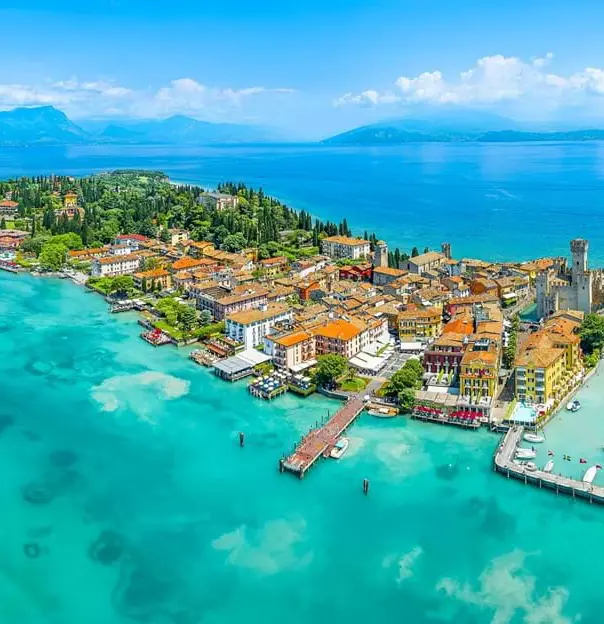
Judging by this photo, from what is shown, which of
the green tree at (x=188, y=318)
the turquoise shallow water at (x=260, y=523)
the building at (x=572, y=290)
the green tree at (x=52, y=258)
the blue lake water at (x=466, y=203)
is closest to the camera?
the turquoise shallow water at (x=260, y=523)

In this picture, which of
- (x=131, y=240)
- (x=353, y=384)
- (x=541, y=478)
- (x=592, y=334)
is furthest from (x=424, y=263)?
(x=131, y=240)

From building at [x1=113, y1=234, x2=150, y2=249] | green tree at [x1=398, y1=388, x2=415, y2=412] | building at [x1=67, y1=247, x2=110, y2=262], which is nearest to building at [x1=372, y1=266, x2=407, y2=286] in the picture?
green tree at [x1=398, y1=388, x2=415, y2=412]

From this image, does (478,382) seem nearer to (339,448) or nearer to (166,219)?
(339,448)

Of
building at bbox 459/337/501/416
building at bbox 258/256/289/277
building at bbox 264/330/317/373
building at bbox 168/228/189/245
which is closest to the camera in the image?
building at bbox 459/337/501/416

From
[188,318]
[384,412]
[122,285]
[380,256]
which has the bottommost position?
[384,412]

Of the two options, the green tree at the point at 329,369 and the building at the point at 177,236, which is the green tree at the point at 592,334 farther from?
the building at the point at 177,236

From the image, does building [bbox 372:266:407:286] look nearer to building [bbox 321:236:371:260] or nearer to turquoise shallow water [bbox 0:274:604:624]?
building [bbox 321:236:371:260]

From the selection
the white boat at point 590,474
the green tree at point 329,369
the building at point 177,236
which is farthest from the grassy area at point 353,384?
the building at point 177,236
